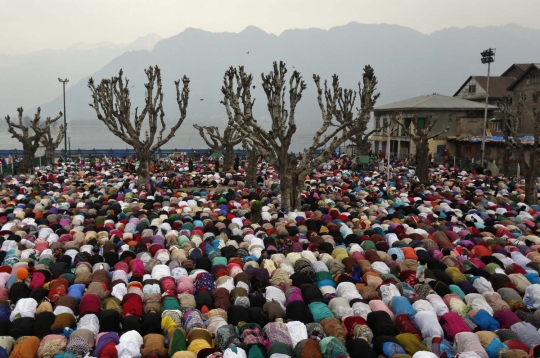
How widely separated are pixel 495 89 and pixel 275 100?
1490 inches

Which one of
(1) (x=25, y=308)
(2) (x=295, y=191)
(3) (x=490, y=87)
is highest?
(3) (x=490, y=87)

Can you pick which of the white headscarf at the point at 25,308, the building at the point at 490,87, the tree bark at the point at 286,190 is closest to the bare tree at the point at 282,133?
the tree bark at the point at 286,190

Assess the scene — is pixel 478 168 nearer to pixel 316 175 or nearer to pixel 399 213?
pixel 316 175

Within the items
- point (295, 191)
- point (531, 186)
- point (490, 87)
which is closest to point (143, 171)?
point (295, 191)

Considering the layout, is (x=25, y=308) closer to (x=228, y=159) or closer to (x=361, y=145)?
(x=228, y=159)

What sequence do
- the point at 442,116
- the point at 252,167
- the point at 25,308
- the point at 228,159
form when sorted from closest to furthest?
the point at 25,308
the point at 252,167
the point at 228,159
the point at 442,116

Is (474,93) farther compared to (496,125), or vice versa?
(474,93)

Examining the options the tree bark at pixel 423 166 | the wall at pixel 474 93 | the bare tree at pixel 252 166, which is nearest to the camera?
the tree bark at pixel 423 166

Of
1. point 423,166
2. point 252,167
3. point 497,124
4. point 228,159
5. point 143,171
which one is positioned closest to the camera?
point 143,171

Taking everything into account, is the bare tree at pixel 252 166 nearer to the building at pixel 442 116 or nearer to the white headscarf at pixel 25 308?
the white headscarf at pixel 25 308

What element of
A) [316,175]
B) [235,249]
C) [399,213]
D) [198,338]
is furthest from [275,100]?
[198,338]

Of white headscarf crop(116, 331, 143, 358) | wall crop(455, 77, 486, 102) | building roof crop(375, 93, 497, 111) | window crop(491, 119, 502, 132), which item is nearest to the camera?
white headscarf crop(116, 331, 143, 358)

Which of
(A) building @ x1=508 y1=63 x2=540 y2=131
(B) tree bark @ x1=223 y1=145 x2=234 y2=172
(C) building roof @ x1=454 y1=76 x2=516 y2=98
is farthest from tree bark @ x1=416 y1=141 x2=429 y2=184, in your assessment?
(C) building roof @ x1=454 y1=76 x2=516 y2=98

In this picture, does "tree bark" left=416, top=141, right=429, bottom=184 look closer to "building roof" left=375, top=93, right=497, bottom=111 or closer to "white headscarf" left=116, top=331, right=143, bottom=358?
"building roof" left=375, top=93, right=497, bottom=111
